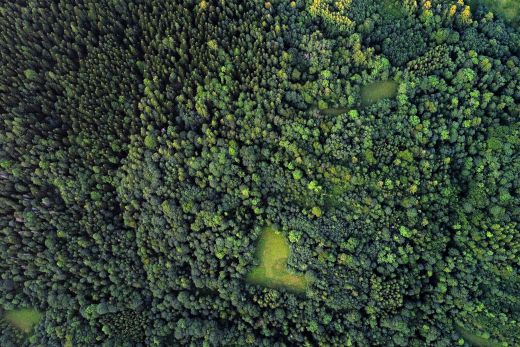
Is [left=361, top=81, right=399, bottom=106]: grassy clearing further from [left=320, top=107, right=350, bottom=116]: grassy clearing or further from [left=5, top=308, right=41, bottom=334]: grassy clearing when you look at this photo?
[left=5, top=308, right=41, bottom=334]: grassy clearing

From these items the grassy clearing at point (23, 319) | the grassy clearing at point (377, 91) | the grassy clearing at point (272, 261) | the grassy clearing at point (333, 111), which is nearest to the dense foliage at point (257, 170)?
→ the grassy clearing at point (377, 91)

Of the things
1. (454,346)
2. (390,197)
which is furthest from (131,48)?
(454,346)

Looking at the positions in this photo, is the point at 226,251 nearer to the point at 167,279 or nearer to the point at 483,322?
the point at 167,279

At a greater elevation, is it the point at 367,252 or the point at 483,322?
the point at 367,252

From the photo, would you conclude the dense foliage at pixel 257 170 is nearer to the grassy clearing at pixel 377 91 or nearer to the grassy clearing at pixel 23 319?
the grassy clearing at pixel 377 91

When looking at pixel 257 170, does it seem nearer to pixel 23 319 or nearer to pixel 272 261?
pixel 272 261

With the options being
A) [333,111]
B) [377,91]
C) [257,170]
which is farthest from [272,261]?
[377,91]
